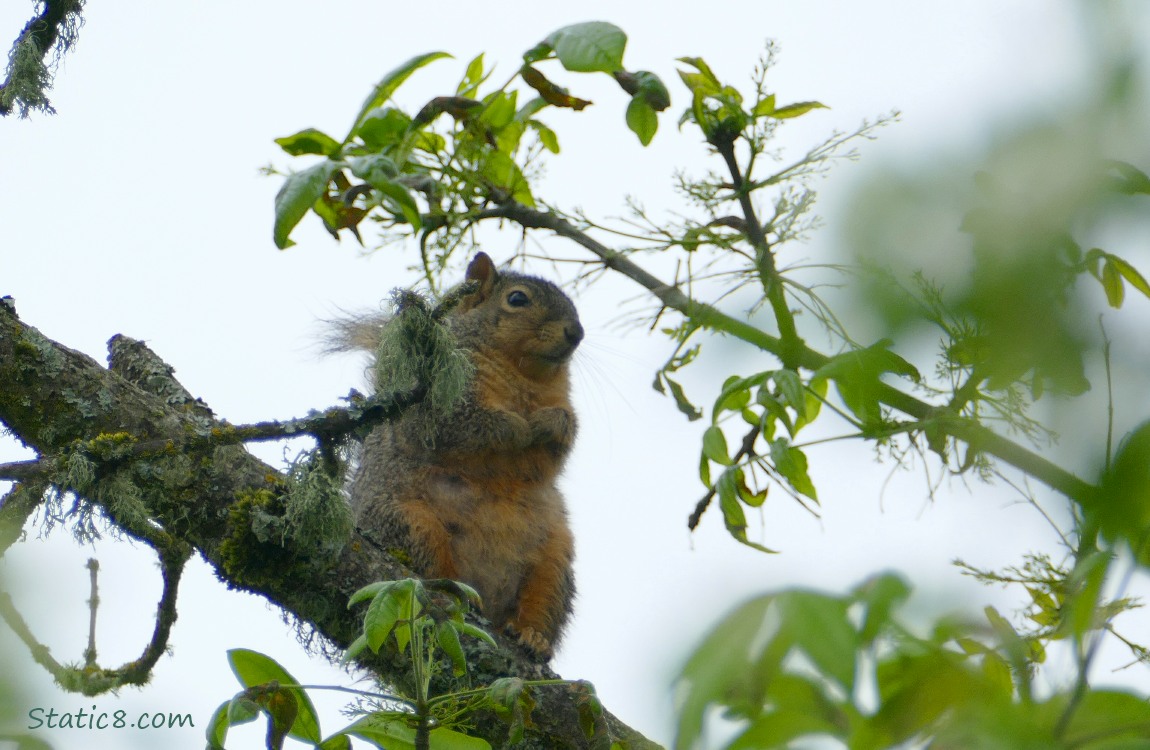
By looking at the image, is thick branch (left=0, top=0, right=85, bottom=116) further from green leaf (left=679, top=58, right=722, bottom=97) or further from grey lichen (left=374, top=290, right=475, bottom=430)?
green leaf (left=679, top=58, right=722, bottom=97)

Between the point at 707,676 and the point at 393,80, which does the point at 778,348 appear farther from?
the point at 707,676

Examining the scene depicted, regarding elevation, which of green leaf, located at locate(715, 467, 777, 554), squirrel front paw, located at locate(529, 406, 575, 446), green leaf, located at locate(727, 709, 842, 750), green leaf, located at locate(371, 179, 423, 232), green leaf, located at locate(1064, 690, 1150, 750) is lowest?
green leaf, located at locate(727, 709, 842, 750)

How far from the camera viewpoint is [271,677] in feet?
7.79

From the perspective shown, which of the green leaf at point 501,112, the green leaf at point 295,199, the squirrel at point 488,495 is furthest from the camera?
the squirrel at point 488,495

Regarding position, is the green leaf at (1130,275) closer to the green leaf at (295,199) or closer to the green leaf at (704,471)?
the green leaf at (704,471)

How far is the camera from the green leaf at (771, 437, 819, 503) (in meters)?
1.92

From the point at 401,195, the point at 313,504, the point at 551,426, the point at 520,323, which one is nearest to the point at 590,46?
the point at 401,195

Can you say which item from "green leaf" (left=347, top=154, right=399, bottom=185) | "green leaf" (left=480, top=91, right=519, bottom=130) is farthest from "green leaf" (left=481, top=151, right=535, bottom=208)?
"green leaf" (left=347, top=154, right=399, bottom=185)

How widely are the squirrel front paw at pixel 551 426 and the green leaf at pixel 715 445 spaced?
11.6 ft

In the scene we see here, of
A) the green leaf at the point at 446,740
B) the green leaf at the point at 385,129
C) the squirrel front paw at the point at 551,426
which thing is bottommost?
the green leaf at the point at 446,740

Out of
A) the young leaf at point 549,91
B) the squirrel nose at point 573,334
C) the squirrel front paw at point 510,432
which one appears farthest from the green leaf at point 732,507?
the squirrel nose at point 573,334

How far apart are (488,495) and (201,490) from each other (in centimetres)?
178

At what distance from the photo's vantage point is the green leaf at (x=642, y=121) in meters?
2.16

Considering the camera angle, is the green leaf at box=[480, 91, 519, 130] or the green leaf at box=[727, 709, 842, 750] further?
the green leaf at box=[480, 91, 519, 130]
